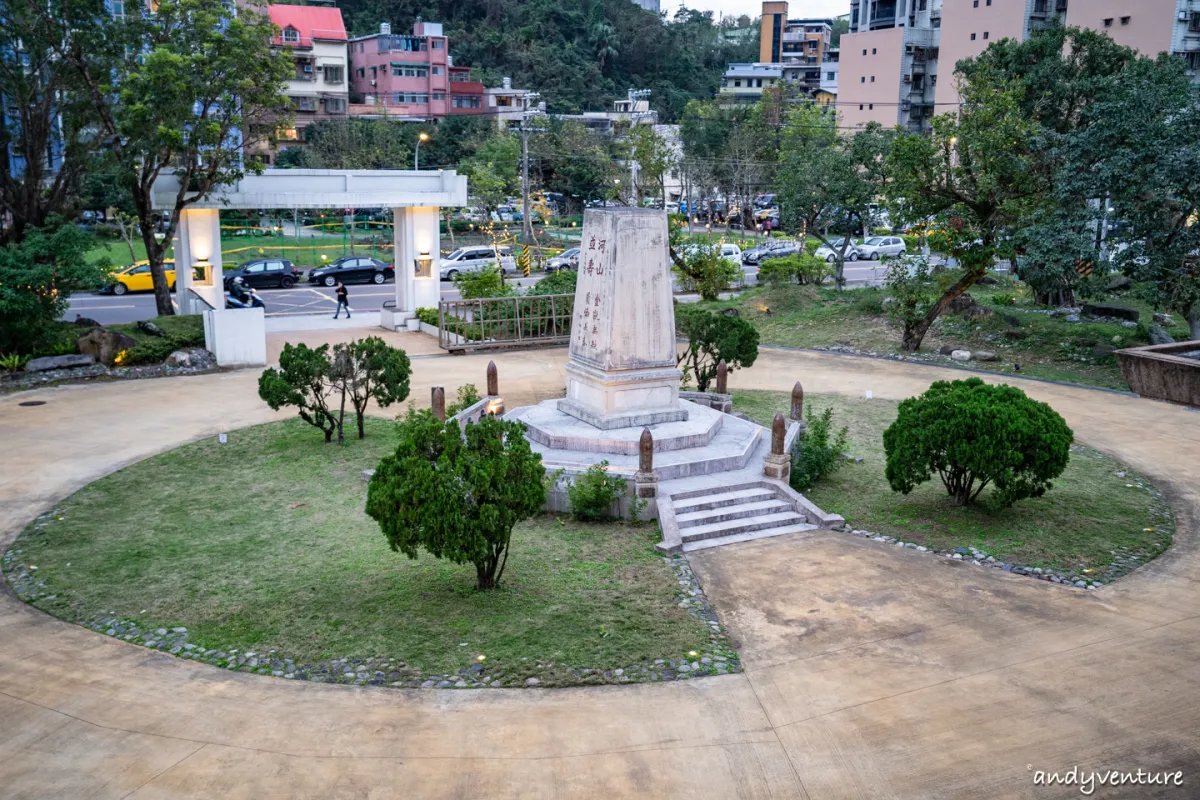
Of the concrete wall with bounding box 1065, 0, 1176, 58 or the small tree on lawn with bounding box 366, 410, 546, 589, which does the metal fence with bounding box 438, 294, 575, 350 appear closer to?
the small tree on lawn with bounding box 366, 410, 546, 589

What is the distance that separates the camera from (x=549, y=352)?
24.5 meters

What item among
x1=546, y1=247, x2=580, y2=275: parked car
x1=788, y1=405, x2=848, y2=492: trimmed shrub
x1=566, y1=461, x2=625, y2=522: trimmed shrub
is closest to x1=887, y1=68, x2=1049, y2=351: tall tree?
x1=788, y1=405, x2=848, y2=492: trimmed shrub

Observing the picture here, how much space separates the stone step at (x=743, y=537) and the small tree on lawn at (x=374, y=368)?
6116mm

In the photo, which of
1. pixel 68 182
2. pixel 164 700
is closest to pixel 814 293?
pixel 68 182

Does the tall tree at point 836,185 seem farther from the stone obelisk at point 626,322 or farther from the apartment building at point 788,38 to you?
the apartment building at point 788,38

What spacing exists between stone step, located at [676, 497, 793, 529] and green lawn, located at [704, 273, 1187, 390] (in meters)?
11.1

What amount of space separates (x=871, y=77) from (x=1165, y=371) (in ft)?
153

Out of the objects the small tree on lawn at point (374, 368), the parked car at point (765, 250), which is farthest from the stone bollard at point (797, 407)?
the parked car at point (765, 250)

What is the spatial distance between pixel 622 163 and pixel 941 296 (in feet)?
104

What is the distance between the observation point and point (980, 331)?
25234mm

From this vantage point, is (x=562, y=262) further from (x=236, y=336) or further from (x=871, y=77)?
(x=871, y=77)

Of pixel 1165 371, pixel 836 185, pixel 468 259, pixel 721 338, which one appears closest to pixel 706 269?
pixel 836 185

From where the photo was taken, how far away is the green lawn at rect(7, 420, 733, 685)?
945cm

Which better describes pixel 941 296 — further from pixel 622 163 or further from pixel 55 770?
pixel 622 163
